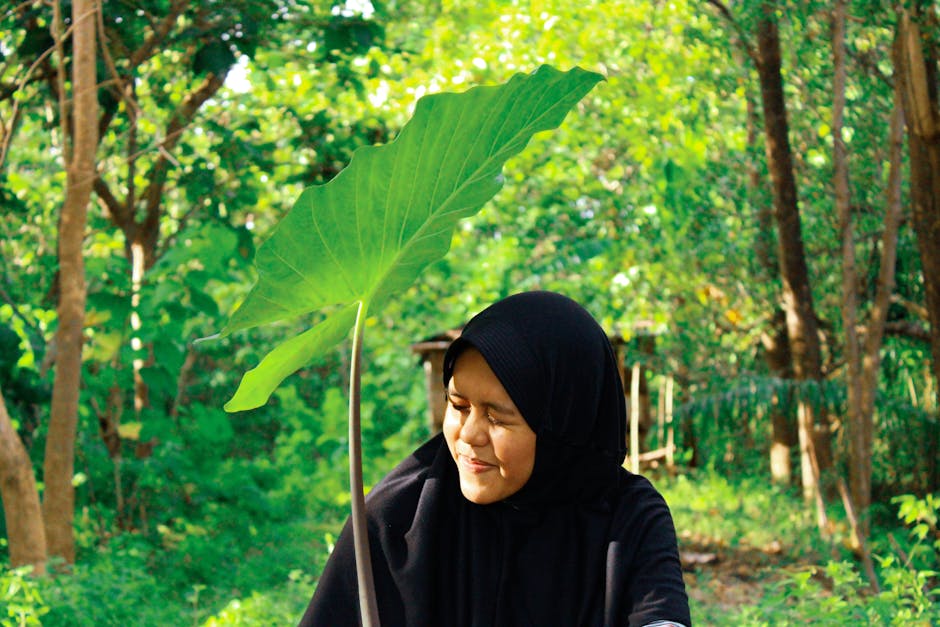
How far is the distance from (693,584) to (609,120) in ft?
10.9

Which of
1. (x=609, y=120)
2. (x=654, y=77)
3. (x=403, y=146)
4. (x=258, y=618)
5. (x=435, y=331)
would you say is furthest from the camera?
(x=435, y=331)

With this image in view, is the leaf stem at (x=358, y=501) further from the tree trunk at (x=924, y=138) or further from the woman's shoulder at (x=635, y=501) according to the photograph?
the tree trunk at (x=924, y=138)

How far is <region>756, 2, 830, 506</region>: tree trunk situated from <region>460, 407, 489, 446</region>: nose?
4910 mm

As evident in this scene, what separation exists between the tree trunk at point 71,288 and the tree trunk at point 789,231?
3.57m

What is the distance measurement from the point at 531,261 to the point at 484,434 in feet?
26.8

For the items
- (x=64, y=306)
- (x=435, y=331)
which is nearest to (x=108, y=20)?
(x=64, y=306)

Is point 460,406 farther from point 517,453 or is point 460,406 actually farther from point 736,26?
point 736,26

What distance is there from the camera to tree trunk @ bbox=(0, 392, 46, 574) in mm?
4141

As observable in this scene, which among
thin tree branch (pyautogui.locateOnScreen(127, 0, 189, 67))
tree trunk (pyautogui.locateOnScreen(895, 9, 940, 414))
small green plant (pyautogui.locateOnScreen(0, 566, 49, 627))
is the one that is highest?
thin tree branch (pyautogui.locateOnScreen(127, 0, 189, 67))

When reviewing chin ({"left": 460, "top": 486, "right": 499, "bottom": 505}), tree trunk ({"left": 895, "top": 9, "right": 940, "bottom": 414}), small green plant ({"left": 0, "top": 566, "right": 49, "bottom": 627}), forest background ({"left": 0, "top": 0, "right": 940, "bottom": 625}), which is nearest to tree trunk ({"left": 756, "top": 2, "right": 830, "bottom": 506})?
forest background ({"left": 0, "top": 0, "right": 940, "bottom": 625})

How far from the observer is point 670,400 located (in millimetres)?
10453

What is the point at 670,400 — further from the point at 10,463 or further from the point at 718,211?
the point at 10,463

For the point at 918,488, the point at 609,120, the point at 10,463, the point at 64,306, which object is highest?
the point at 609,120

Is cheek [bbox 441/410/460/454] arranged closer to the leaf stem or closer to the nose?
the nose
